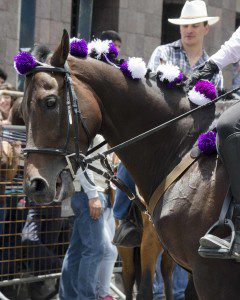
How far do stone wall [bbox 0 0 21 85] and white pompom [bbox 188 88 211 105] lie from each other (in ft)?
28.2

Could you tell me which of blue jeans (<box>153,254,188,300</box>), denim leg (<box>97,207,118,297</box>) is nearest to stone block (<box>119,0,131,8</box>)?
denim leg (<box>97,207,118,297</box>)

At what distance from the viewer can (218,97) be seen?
17.0 feet

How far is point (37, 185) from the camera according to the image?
16.3ft

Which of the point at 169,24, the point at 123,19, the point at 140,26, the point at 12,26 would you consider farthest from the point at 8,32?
Answer: the point at 169,24

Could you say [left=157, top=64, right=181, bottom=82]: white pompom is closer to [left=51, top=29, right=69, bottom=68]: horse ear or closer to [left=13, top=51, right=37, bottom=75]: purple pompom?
[left=51, top=29, right=69, bottom=68]: horse ear

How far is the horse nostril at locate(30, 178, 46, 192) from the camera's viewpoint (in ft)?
16.3

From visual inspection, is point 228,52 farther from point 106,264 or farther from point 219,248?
point 106,264

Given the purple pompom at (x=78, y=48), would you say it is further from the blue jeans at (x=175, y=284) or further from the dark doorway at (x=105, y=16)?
the dark doorway at (x=105, y=16)

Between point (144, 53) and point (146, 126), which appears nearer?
point (146, 126)

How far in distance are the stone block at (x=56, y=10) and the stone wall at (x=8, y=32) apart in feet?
3.22

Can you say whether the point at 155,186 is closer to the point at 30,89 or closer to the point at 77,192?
the point at 30,89

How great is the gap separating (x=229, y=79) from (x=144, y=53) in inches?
105

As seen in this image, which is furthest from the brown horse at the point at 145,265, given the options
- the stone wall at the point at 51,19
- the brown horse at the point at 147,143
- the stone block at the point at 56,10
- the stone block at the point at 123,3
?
the stone block at the point at 123,3

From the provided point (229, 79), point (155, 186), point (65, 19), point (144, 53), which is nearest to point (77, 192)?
point (155, 186)
